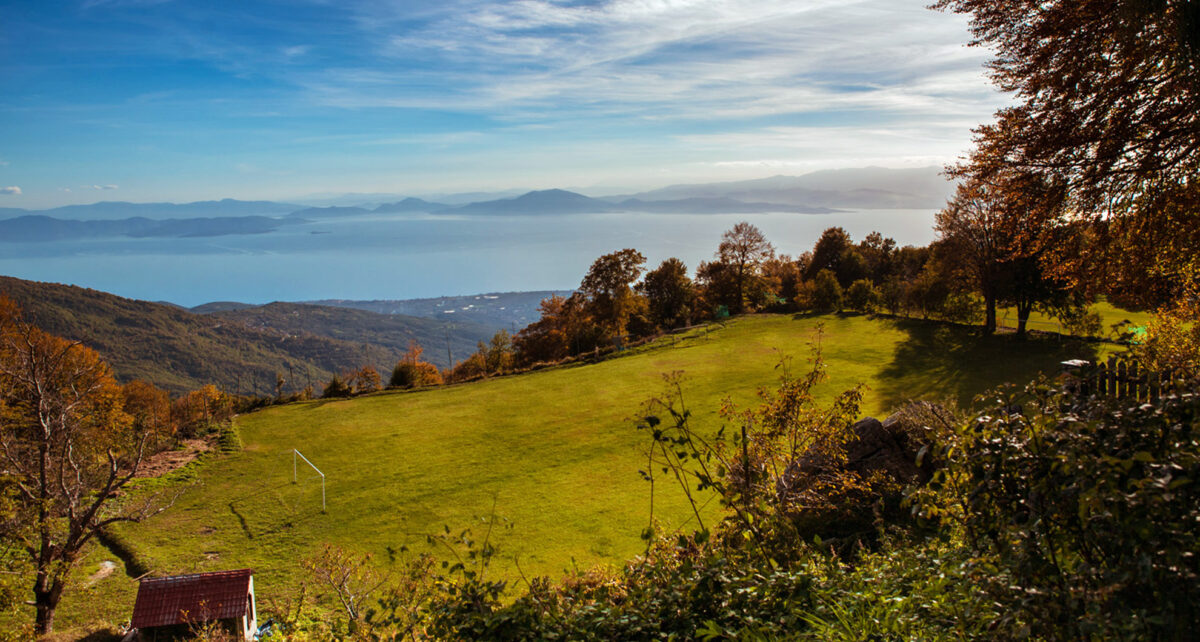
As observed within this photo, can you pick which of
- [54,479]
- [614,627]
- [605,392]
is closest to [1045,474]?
[614,627]

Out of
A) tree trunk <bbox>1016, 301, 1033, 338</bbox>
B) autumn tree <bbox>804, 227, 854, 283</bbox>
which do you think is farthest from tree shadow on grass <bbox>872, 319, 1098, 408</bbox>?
autumn tree <bbox>804, 227, 854, 283</bbox>

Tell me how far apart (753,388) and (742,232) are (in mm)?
26420

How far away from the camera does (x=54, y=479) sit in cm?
1252

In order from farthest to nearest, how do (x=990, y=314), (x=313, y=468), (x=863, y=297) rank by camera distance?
(x=863, y=297) < (x=990, y=314) < (x=313, y=468)

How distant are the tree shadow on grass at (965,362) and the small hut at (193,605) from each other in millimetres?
19045

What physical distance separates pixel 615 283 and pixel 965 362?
25.5 m

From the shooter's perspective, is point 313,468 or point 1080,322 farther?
point 1080,322

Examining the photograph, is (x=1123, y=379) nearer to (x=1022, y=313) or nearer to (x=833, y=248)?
(x=1022, y=313)

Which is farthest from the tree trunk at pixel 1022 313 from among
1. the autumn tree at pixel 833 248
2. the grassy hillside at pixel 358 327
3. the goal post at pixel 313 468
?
the grassy hillside at pixel 358 327

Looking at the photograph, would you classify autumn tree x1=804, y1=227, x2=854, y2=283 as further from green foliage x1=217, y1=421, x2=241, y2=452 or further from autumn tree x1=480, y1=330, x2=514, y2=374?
green foliage x1=217, y1=421, x2=241, y2=452

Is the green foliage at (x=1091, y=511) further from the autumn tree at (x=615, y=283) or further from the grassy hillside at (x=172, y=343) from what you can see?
the grassy hillside at (x=172, y=343)

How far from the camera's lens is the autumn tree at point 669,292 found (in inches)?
1873

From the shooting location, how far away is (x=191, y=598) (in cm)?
1140

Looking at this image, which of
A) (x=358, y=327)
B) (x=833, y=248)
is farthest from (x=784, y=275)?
(x=358, y=327)
